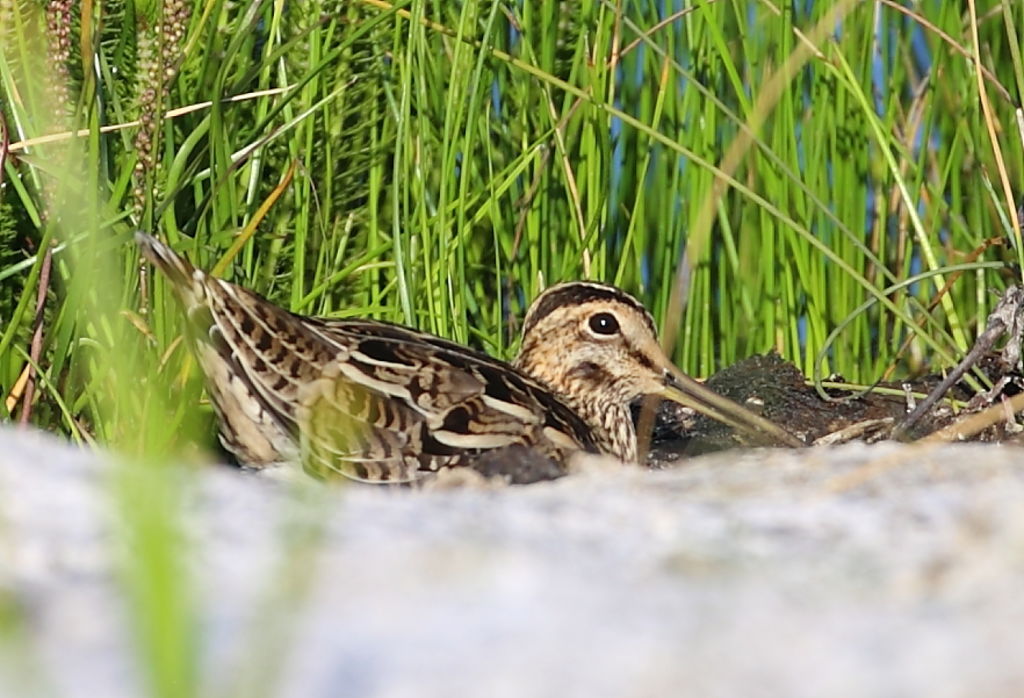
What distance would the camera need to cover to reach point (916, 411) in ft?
15.3

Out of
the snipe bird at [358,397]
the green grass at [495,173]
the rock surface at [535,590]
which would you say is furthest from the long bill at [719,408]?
the rock surface at [535,590]

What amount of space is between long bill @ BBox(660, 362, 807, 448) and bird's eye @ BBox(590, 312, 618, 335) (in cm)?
19

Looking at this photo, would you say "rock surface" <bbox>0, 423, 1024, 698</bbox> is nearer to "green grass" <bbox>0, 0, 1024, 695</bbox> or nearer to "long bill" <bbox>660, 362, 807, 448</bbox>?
"green grass" <bbox>0, 0, 1024, 695</bbox>

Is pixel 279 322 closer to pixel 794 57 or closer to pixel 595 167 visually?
pixel 595 167

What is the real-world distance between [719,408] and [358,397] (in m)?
1.18

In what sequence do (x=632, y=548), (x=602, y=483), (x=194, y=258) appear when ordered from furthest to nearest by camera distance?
1. (x=194, y=258)
2. (x=602, y=483)
3. (x=632, y=548)

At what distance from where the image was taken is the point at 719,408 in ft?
16.1

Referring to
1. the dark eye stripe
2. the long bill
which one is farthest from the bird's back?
the long bill

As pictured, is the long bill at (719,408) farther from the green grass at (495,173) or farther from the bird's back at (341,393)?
the bird's back at (341,393)

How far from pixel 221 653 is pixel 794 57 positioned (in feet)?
12.2

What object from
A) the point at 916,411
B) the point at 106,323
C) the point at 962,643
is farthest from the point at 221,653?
the point at 916,411

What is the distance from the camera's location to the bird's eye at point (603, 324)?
16.1 ft

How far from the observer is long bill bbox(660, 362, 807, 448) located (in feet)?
15.8

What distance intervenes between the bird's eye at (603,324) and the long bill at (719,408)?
7.4 inches
